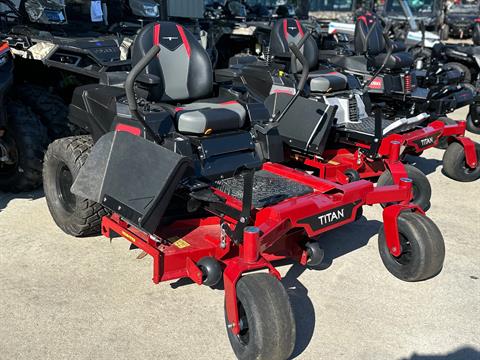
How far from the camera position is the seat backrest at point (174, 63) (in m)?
3.64

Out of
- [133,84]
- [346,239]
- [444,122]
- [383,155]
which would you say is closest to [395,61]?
[444,122]

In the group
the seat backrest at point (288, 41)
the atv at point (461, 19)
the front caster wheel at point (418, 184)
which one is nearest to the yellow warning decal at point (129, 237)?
the front caster wheel at point (418, 184)

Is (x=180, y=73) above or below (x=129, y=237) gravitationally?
above

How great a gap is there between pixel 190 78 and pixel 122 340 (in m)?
1.92

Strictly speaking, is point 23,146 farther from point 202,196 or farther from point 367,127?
point 367,127

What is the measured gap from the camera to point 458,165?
16.7 feet

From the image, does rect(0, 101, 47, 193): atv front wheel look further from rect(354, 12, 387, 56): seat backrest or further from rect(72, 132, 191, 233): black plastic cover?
rect(354, 12, 387, 56): seat backrest

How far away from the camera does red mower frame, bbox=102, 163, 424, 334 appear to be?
244cm

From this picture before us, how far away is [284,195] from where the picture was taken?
9.78ft

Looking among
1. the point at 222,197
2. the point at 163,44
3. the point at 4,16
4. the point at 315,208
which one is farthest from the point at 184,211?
the point at 4,16

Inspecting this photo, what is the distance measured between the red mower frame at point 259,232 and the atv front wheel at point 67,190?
35 cm

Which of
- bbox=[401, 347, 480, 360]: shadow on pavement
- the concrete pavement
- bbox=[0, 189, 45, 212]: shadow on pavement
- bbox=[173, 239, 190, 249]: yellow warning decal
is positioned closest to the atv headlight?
bbox=[0, 189, 45, 212]: shadow on pavement

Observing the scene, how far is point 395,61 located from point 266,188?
11.6ft

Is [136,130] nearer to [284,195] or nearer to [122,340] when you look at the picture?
[284,195]
